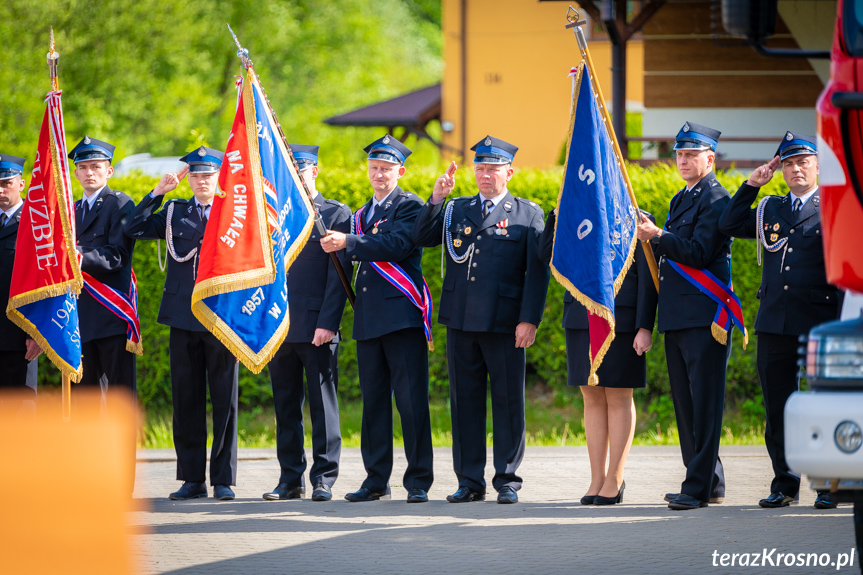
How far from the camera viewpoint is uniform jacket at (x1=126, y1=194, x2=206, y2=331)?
7938mm

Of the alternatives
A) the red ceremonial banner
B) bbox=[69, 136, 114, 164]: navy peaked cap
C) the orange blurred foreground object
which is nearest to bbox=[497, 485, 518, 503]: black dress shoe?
the red ceremonial banner

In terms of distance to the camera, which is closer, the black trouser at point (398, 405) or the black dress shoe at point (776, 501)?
the black dress shoe at point (776, 501)

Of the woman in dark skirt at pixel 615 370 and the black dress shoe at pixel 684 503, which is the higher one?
the woman in dark skirt at pixel 615 370

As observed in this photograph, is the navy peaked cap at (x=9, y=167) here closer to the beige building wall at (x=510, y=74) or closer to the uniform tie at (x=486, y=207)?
the uniform tie at (x=486, y=207)

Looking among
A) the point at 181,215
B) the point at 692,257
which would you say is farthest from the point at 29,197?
the point at 692,257

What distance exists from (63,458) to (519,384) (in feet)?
16.8

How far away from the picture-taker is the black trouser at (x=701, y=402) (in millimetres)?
7082

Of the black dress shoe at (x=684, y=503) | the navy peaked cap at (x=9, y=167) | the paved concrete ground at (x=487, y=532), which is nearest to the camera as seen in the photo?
the paved concrete ground at (x=487, y=532)

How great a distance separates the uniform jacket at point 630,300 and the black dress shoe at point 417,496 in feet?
4.75

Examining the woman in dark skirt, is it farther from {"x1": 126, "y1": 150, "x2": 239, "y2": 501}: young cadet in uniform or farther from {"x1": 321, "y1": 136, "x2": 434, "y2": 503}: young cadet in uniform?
{"x1": 126, "y1": 150, "x2": 239, "y2": 501}: young cadet in uniform

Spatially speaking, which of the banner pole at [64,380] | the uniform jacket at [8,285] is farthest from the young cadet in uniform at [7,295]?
the banner pole at [64,380]

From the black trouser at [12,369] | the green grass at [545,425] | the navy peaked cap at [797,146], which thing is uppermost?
the navy peaked cap at [797,146]

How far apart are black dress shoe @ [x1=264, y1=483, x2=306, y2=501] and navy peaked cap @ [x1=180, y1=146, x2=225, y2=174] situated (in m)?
2.25

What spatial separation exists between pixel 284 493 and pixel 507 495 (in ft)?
5.00
